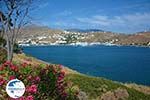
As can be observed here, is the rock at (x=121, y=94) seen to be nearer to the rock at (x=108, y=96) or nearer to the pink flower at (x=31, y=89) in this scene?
the rock at (x=108, y=96)

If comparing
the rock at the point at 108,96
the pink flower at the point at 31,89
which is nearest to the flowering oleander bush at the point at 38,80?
the pink flower at the point at 31,89

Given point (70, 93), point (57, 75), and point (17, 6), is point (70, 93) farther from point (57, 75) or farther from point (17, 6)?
point (17, 6)

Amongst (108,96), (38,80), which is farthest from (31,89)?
(108,96)

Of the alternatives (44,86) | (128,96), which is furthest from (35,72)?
(128,96)

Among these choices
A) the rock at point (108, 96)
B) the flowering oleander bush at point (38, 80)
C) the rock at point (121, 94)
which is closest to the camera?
the flowering oleander bush at point (38, 80)

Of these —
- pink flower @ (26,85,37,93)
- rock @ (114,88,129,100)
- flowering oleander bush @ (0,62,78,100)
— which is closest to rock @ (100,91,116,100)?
rock @ (114,88,129,100)

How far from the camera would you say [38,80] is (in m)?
12.3

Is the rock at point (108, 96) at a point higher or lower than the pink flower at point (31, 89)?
lower

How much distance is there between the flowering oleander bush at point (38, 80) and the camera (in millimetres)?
11006

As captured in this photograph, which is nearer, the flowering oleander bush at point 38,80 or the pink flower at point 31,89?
the pink flower at point 31,89

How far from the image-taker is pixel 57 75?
13.9m

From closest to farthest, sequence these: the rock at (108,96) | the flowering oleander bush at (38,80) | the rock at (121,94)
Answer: the flowering oleander bush at (38,80)
the rock at (108,96)
the rock at (121,94)

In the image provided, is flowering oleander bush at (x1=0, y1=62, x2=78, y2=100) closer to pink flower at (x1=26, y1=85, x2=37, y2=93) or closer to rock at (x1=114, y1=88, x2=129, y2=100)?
pink flower at (x1=26, y1=85, x2=37, y2=93)

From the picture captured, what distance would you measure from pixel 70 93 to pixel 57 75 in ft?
3.51
